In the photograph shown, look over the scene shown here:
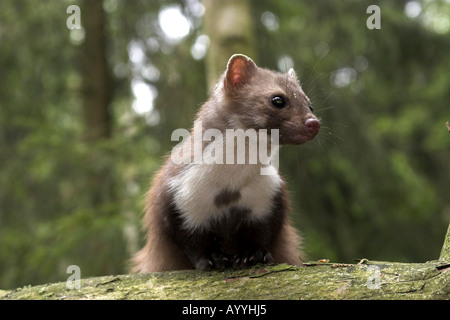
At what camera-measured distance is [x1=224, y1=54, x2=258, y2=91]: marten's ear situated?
408 cm

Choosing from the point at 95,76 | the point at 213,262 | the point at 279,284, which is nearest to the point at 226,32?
the point at 213,262

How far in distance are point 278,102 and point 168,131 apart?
14.3 feet

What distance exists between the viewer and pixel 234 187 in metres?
3.84

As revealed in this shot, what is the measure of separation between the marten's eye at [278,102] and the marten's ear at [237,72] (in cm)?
38

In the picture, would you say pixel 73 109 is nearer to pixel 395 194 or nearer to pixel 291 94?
pixel 395 194

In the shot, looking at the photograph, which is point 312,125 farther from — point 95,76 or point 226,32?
point 95,76

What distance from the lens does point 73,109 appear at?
1277cm

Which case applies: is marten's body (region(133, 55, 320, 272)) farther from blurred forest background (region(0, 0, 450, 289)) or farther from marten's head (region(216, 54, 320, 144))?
blurred forest background (region(0, 0, 450, 289))

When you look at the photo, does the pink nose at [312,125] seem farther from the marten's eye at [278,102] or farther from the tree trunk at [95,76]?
the tree trunk at [95,76]

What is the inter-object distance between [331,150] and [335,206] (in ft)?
2.92

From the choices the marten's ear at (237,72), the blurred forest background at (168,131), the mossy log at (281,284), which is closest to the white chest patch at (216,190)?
the mossy log at (281,284)

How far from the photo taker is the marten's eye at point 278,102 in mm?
3826
